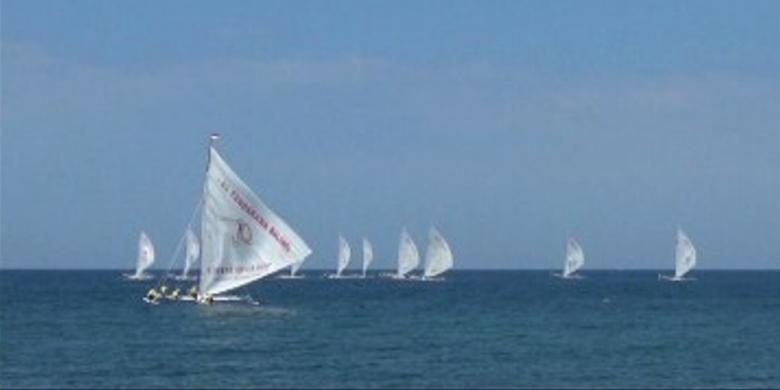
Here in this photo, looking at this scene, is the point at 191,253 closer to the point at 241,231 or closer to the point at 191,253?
the point at 191,253

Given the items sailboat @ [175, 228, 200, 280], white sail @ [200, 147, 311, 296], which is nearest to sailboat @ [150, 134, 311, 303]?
white sail @ [200, 147, 311, 296]

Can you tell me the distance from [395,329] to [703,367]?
26282 millimetres

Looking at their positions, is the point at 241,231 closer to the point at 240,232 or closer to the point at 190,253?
the point at 240,232

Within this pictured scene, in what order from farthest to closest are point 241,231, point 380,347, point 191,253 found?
point 191,253, point 241,231, point 380,347

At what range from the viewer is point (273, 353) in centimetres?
6112

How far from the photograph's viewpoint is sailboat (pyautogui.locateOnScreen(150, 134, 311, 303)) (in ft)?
277

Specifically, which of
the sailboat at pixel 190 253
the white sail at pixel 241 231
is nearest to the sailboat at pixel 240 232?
the white sail at pixel 241 231

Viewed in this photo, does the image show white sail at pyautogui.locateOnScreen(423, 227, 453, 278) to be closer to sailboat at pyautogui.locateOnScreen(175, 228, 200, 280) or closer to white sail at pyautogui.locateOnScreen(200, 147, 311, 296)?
sailboat at pyautogui.locateOnScreen(175, 228, 200, 280)

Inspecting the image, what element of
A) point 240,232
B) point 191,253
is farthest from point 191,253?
point 240,232

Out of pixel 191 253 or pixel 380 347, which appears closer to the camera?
pixel 380 347

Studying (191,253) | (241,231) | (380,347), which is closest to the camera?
(380,347)

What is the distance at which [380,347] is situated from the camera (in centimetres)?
6638

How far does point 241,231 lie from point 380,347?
2028cm

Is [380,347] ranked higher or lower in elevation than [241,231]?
lower
